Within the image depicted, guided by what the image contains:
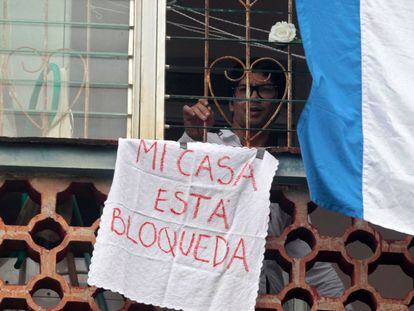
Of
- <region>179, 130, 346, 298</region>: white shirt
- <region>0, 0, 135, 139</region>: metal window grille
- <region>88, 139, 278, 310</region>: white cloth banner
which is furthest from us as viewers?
<region>179, 130, 346, 298</region>: white shirt

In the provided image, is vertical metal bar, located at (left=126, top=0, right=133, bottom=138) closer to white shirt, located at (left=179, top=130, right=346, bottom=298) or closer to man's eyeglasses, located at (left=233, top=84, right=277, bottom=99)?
white shirt, located at (left=179, top=130, right=346, bottom=298)

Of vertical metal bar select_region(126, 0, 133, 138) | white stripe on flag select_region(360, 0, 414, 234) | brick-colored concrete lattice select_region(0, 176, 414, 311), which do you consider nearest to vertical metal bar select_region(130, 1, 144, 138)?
vertical metal bar select_region(126, 0, 133, 138)

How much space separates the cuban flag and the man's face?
1025 mm

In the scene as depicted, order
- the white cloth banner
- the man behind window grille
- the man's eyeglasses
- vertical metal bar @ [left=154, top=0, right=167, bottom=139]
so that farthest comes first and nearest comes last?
1. the man's eyeglasses
2. the man behind window grille
3. vertical metal bar @ [left=154, top=0, right=167, bottom=139]
4. the white cloth banner

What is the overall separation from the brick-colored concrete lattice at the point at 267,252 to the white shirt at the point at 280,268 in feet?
1.06

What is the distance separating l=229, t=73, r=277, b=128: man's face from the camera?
12.9 meters

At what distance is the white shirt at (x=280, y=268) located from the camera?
12.5 metres

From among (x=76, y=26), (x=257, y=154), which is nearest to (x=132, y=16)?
(x=76, y=26)

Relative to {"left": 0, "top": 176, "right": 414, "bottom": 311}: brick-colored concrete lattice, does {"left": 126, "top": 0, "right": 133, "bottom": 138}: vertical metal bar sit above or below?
above

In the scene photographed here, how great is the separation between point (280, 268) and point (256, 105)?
1.01m

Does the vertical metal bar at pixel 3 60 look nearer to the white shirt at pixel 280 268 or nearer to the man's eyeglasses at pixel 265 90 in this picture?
the white shirt at pixel 280 268

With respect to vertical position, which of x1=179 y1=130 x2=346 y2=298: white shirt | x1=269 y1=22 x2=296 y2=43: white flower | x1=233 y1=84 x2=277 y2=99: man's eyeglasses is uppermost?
x1=269 y1=22 x2=296 y2=43: white flower

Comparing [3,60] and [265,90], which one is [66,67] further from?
[265,90]

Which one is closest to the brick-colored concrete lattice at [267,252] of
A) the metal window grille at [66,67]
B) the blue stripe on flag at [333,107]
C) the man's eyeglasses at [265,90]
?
the metal window grille at [66,67]
